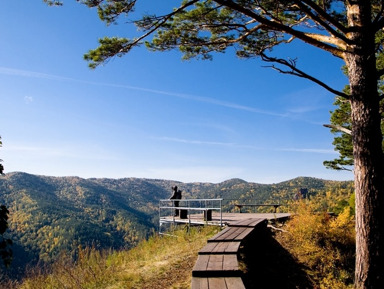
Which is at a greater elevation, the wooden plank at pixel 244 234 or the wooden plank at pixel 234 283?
the wooden plank at pixel 244 234

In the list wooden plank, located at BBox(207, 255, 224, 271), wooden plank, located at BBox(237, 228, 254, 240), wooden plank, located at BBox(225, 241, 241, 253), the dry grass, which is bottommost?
the dry grass

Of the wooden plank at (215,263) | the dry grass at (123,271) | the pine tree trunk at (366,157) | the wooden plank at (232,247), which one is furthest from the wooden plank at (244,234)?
the pine tree trunk at (366,157)

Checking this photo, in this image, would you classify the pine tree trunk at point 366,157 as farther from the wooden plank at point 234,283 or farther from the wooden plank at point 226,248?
the wooden plank at point 234,283

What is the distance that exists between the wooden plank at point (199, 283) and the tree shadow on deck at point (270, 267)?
78.9 inches

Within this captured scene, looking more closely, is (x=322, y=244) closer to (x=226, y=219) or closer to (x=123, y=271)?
(x=123, y=271)

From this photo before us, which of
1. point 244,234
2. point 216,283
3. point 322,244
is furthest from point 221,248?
point 322,244

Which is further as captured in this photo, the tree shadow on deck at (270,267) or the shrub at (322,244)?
the shrub at (322,244)

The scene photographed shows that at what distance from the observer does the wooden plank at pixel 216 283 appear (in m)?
3.35

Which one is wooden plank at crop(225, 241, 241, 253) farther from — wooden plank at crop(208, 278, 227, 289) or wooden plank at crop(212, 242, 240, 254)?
wooden plank at crop(208, 278, 227, 289)

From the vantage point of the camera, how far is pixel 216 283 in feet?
11.5

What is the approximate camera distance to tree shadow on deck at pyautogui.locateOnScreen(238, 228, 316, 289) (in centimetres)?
589

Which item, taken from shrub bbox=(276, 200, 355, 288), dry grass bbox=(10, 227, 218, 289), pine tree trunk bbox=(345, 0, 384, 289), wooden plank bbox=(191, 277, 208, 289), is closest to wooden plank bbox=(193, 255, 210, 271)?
wooden plank bbox=(191, 277, 208, 289)

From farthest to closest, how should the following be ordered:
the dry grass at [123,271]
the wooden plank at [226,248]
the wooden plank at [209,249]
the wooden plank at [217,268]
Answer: the dry grass at [123,271] < the wooden plank at [209,249] < the wooden plank at [226,248] < the wooden plank at [217,268]

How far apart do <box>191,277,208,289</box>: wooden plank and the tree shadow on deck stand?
2.01 metres
